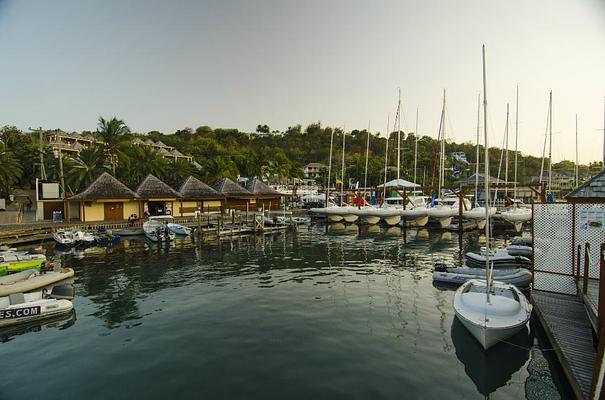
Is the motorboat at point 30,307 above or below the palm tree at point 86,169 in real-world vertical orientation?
below

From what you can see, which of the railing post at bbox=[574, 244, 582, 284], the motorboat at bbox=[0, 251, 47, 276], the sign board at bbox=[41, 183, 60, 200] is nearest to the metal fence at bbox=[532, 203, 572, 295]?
the railing post at bbox=[574, 244, 582, 284]

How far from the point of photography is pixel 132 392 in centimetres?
941

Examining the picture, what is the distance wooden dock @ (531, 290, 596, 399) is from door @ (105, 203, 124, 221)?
44.5 m

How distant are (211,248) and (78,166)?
32.5 metres

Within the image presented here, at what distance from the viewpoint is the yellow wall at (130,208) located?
45.9 metres

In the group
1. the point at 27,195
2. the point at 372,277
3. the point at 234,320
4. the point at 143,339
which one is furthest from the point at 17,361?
the point at 27,195

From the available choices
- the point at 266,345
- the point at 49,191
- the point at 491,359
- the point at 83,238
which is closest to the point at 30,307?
the point at 266,345

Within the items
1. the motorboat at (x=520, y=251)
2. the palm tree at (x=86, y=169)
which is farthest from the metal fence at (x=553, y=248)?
the palm tree at (x=86, y=169)

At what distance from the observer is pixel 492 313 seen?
11812 millimetres

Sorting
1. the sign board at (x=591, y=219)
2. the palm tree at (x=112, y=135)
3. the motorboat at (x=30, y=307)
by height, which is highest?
the palm tree at (x=112, y=135)

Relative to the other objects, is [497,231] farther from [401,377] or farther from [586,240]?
[401,377]

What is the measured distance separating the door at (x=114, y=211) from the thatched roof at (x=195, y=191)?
25.4 feet

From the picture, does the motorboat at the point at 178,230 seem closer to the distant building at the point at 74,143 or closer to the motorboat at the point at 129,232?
the motorboat at the point at 129,232

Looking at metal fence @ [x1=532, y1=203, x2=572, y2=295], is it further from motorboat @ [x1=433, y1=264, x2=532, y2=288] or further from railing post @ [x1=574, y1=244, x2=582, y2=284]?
motorboat @ [x1=433, y1=264, x2=532, y2=288]
